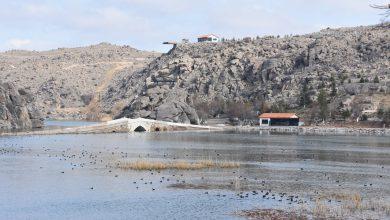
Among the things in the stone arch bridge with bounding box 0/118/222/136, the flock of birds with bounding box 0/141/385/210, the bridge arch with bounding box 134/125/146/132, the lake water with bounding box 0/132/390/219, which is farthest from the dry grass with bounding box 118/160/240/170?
the bridge arch with bounding box 134/125/146/132

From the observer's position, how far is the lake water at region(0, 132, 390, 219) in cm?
5116

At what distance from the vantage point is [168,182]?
66.1 meters

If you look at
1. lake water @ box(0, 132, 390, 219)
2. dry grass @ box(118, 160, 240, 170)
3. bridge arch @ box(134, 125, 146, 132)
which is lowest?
bridge arch @ box(134, 125, 146, 132)

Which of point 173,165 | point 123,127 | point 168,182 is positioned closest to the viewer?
point 168,182

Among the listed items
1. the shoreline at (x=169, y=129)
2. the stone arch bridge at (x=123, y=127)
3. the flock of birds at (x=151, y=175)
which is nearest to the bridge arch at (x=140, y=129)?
the stone arch bridge at (x=123, y=127)

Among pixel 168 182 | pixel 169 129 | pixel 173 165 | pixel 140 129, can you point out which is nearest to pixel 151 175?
pixel 168 182

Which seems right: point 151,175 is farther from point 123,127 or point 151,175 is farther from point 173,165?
point 123,127

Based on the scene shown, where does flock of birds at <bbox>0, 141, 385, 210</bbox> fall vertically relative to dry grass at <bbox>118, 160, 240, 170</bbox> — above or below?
below

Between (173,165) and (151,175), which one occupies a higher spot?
(173,165)

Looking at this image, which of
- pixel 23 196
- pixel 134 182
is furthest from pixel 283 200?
pixel 23 196

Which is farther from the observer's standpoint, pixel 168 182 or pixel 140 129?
pixel 140 129

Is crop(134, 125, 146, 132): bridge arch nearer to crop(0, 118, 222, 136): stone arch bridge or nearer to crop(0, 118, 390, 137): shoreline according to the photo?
crop(0, 118, 222, 136): stone arch bridge

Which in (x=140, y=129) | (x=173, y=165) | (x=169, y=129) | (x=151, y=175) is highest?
(x=173, y=165)

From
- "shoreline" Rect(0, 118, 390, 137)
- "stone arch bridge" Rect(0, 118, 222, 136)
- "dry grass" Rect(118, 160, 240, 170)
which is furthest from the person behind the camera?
"shoreline" Rect(0, 118, 390, 137)
